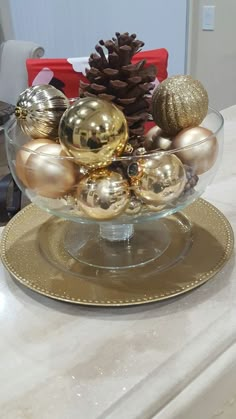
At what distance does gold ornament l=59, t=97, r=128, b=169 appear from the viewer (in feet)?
1.58

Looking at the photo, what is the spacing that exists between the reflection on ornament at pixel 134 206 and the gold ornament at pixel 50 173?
0.06 metres

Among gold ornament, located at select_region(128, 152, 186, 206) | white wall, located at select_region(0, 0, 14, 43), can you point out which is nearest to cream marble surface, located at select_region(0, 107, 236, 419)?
gold ornament, located at select_region(128, 152, 186, 206)

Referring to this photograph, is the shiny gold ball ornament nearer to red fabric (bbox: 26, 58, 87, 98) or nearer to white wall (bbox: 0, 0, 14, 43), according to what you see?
red fabric (bbox: 26, 58, 87, 98)

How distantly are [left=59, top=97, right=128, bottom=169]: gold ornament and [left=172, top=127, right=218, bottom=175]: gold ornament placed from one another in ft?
0.25

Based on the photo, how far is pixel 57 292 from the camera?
0.54 metres

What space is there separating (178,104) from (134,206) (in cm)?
13

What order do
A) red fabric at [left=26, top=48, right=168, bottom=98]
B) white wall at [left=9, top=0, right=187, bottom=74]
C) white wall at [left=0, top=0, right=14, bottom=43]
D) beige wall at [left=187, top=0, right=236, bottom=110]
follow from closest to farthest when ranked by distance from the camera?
red fabric at [left=26, top=48, right=168, bottom=98] → beige wall at [left=187, top=0, right=236, bottom=110] → white wall at [left=9, top=0, right=187, bottom=74] → white wall at [left=0, top=0, right=14, bottom=43]

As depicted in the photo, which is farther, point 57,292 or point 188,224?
point 188,224

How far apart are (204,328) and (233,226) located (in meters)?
0.22

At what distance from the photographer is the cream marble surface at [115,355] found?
42 cm

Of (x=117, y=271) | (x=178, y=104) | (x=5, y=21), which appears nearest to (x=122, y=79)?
(x=178, y=104)

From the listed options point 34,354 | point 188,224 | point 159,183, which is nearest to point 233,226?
point 188,224

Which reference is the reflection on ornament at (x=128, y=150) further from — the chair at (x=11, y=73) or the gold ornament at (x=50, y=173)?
the chair at (x=11, y=73)

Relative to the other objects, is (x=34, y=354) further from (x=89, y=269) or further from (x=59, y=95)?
(x=59, y=95)
